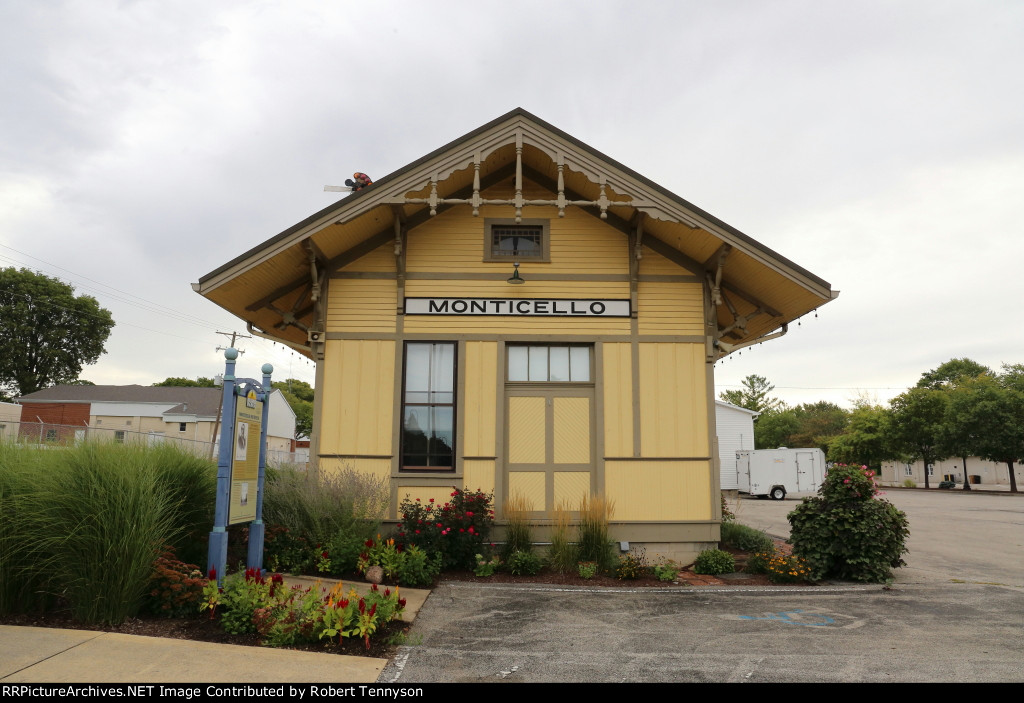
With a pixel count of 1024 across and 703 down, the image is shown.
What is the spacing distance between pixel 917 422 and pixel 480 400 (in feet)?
142

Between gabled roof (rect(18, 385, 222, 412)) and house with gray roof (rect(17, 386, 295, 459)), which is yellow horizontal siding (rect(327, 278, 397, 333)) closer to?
house with gray roof (rect(17, 386, 295, 459))

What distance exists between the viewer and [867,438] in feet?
153

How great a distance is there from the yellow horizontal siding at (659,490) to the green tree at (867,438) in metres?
41.8

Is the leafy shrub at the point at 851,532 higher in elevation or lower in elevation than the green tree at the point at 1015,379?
lower

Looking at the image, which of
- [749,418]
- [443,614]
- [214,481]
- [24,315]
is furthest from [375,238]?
[24,315]

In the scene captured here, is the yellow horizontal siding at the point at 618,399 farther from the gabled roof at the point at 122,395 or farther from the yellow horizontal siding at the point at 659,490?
the gabled roof at the point at 122,395

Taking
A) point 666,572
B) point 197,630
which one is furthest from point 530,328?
point 197,630

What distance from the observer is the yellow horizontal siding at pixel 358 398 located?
925 centimetres

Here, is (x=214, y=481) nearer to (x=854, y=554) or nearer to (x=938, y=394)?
(x=854, y=554)

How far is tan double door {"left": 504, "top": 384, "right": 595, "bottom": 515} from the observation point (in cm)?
927

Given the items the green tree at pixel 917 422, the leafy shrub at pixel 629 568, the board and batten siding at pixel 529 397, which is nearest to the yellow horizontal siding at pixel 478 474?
the board and batten siding at pixel 529 397

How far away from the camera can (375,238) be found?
384 inches

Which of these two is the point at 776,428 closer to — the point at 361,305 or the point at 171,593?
the point at 361,305

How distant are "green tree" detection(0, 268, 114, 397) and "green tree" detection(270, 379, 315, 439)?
22033 mm
